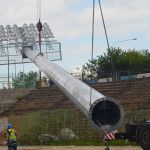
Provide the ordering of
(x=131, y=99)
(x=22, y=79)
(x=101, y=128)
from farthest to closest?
(x=22, y=79), (x=131, y=99), (x=101, y=128)

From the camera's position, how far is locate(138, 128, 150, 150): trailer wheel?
68.8 ft

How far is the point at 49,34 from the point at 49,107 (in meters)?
24.4

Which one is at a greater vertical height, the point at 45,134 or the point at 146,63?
the point at 146,63

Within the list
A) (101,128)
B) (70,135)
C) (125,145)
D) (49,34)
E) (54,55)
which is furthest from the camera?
(49,34)

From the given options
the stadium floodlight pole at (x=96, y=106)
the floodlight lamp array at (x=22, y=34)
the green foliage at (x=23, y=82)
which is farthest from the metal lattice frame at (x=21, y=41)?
the stadium floodlight pole at (x=96, y=106)

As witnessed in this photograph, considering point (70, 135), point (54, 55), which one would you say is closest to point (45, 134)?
Result: point (70, 135)

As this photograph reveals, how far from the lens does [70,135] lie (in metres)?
36.7

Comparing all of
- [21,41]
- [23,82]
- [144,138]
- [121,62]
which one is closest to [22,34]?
[21,41]

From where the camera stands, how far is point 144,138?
70.1 feet

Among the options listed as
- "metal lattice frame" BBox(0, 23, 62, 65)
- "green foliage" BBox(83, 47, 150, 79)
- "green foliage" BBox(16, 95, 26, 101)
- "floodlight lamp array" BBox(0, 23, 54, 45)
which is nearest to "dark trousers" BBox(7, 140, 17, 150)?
"green foliage" BBox(16, 95, 26, 101)

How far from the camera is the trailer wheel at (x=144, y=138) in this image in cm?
2097

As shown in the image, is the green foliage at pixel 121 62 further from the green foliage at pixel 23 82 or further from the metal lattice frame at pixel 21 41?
the metal lattice frame at pixel 21 41

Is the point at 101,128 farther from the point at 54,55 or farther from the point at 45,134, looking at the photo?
the point at 54,55

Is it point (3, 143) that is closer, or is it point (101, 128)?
point (101, 128)
